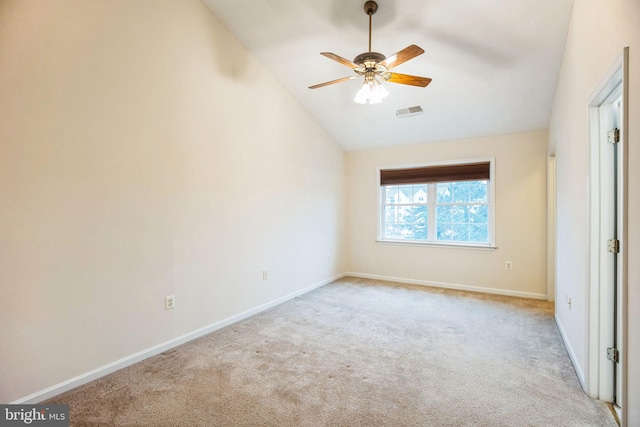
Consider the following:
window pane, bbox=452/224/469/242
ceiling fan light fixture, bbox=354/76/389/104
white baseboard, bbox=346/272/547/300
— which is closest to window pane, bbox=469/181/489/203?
window pane, bbox=452/224/469/242

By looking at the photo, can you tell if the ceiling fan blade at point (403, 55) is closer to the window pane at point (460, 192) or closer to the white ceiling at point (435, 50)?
the white ceiling at point (435, 50)

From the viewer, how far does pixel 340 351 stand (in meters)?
2.75

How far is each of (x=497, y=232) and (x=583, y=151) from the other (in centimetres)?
263

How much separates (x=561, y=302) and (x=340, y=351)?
7.71 feet

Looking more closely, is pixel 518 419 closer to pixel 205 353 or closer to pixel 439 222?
pixel 205 353

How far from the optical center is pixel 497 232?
4.67 metres

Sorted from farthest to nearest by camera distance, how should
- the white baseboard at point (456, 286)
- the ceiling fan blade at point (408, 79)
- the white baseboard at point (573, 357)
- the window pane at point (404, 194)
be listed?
the window pane at point (404, 194), the white baseboard at point (456, 286), the ceiling fan blade at point (408, 79), the white baseboard at point (573, 357)

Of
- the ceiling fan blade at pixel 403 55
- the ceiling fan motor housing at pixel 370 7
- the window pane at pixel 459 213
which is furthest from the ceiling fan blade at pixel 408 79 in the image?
the window pane at pixel 459 213

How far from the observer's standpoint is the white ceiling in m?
2.85

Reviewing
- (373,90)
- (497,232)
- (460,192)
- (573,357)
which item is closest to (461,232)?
(497,232)

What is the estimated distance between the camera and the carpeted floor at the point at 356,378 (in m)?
1.87

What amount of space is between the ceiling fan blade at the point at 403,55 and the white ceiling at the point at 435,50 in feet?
2.56

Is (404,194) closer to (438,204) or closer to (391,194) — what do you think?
(391,194)

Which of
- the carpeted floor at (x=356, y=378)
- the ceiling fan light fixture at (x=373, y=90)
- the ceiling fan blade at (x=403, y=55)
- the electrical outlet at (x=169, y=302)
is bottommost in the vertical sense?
the carpeted floor at (x=356, y=378)
